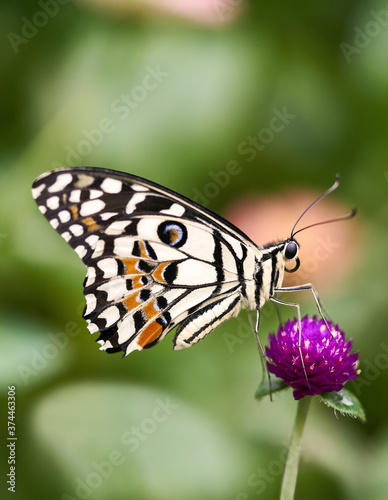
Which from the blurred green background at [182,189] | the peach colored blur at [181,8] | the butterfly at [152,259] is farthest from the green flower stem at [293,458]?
the peach colored blur at [181,8]

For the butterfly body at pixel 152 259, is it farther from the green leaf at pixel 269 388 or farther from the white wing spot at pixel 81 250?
the green leaf at pixel 269 388

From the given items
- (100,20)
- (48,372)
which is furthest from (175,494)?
(100,20)

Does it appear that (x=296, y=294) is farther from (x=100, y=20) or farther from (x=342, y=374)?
(x=100, y=20)

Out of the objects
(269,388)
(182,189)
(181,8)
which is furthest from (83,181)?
(181,8)

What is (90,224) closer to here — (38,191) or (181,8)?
(38,191)

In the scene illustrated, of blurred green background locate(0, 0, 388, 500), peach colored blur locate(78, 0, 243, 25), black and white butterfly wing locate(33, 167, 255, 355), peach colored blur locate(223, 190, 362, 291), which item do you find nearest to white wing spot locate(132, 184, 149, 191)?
black and white butterfly wing locate(33, 167, 255, 355)

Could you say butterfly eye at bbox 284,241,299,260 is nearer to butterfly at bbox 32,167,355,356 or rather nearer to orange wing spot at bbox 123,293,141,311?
butterfly at bbox 32,167,355,356
